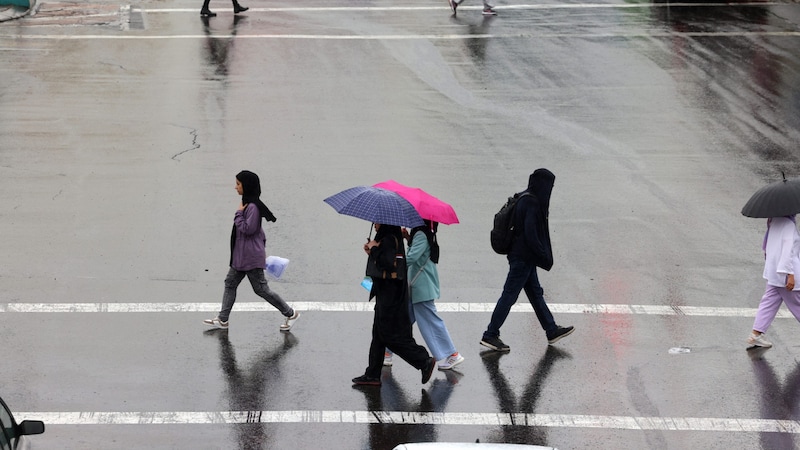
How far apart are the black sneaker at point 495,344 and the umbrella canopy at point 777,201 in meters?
2.62

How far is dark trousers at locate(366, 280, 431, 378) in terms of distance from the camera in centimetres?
911

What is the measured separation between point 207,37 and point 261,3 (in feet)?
12.6

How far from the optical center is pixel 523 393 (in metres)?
9.26

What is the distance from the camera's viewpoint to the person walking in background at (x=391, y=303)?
9.04 m

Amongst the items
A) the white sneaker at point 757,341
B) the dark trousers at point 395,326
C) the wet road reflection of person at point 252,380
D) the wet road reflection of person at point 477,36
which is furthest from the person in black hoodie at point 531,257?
the wet road reflection of person at point 477,36

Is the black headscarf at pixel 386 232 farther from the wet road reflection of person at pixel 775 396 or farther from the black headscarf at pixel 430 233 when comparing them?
the wet road reflection of person at pixel 775 396

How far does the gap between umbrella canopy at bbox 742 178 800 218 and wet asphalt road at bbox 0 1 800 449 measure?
1.35 metres

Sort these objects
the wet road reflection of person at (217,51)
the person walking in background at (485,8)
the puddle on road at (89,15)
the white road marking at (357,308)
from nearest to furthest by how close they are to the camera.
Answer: the white road marking at (357,308), the wet road reflection of person at (217,51), the puddle on road at (89,15), the person walking in background at (485,8)

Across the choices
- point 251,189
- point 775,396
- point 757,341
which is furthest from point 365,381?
point 757,341

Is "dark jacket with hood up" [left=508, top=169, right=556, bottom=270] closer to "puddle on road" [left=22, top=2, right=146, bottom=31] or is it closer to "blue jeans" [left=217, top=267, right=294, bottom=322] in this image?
"blue jeans" [left=217, top=267, right=294, bottom=322]

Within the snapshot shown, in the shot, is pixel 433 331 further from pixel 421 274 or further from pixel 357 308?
pixel 357 308

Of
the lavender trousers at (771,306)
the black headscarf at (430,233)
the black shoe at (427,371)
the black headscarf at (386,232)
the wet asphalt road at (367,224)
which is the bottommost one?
the wet asphalt road at (367,224)

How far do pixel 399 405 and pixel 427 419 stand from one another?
36 cm

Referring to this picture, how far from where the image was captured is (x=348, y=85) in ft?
61.0
